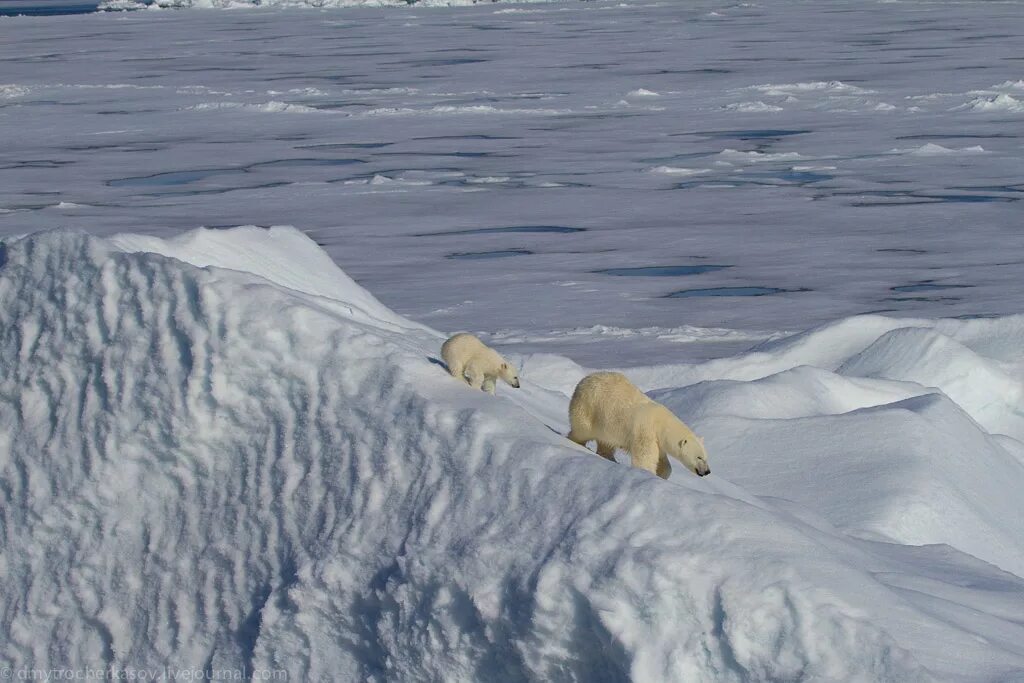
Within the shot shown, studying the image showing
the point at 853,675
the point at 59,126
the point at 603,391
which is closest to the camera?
the point at 853,675

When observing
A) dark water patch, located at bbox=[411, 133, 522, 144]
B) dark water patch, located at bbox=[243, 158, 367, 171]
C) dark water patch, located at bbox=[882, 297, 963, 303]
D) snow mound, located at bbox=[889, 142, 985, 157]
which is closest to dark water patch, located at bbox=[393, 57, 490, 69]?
dark water patch, located at bbox=[411, 133, 522, 144]

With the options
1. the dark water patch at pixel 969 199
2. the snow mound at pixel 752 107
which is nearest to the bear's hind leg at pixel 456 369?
the dark water patch at pixel 969 199

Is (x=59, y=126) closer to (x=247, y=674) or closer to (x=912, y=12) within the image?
(x=247, y=674)

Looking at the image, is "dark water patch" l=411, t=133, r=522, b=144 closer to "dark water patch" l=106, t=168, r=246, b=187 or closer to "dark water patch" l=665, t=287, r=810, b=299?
"dark water patch" l=106, t=168, r=246, b=187

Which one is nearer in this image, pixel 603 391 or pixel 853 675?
pixel 853 675

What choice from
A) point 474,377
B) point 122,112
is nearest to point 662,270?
point 474,377

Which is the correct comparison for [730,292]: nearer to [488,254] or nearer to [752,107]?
[488,254]

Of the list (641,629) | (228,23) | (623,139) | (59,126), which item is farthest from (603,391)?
(228,23)
